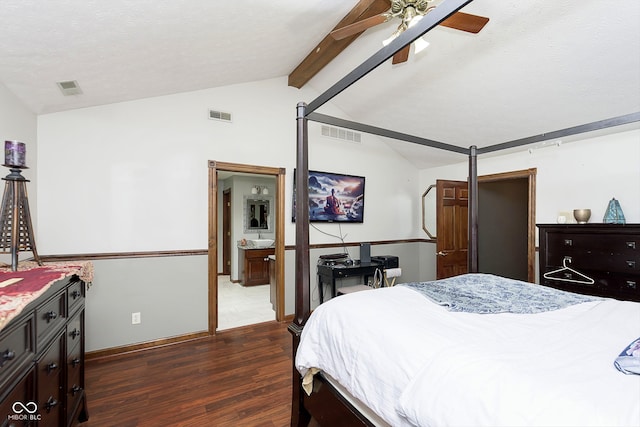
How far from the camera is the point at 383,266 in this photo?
441 cm

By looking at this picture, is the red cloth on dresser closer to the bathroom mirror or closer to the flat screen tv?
the flat screen tv

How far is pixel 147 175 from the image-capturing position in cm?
315

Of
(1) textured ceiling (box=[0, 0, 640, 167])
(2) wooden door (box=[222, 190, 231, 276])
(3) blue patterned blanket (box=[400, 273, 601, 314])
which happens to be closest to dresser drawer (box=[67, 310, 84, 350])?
(1) textured ceiling (box=[0, 0, 640, 167])

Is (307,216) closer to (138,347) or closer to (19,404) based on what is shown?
(19,404)

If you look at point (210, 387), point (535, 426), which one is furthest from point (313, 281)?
point (535, 426)

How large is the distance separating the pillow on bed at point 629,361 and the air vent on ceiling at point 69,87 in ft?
11.4

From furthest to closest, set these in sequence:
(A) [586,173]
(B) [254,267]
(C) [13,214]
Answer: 1. (B) [254,267]
2. (A) [586,173]
3. (C) [13,214]

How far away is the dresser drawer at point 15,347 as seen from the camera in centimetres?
99

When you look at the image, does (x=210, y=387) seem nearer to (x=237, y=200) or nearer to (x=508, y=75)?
(x=508, y=75)

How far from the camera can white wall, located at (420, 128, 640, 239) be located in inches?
120

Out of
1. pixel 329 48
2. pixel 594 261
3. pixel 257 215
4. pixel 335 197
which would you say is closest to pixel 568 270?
pixel 594 261

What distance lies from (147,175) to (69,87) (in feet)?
3.24

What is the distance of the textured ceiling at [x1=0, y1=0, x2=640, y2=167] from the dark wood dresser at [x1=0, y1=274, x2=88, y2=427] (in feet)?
4.77

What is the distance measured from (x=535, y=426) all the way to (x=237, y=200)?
610 centimetres
